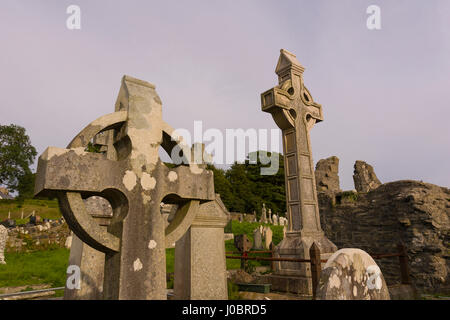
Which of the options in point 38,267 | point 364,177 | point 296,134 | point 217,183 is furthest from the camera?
point 217,183

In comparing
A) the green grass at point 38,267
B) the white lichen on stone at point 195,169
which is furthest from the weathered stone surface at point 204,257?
the green grass at point 38,267

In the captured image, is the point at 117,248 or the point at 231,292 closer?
the point at 117,248

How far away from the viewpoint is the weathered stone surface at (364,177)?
18.7 metres

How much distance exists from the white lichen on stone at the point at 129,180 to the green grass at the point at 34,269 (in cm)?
754

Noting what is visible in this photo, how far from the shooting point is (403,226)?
37.4 feet

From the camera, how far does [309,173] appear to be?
8.64 meters

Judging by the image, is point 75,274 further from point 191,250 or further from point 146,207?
point 146,207

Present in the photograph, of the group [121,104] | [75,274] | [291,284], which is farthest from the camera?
[291,284]

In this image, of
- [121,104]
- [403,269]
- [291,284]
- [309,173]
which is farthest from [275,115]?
Result: [121,104]

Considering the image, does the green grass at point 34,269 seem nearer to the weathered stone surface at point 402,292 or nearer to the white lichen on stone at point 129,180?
the white lichen on stone at point 129,180

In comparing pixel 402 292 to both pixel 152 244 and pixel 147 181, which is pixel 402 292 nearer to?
pixel 152 244

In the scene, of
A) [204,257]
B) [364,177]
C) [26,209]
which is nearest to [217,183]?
[26,209]

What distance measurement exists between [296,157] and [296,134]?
2.32 ft
